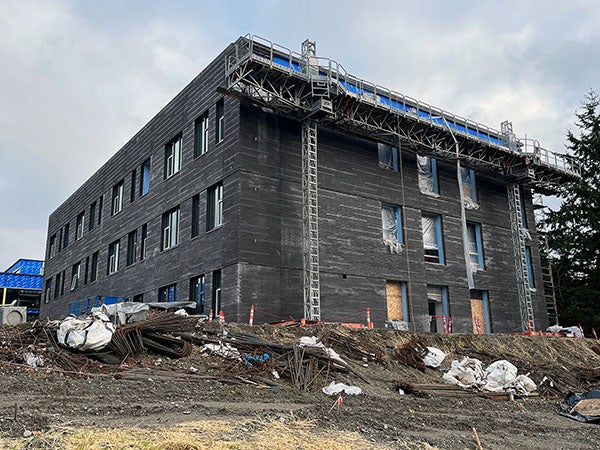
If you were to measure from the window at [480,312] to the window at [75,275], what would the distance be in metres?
25.0

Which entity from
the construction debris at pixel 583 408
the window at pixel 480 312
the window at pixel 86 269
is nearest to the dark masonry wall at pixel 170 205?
the window at pixel 86 269

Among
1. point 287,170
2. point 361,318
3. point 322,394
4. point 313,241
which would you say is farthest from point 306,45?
point 322,394

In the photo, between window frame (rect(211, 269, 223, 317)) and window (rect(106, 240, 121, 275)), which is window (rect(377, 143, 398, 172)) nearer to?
window frame (rect(211, 269, 223, 317))

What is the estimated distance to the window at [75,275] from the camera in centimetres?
3724

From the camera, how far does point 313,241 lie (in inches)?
843

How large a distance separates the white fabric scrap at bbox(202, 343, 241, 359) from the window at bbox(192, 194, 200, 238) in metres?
10.8

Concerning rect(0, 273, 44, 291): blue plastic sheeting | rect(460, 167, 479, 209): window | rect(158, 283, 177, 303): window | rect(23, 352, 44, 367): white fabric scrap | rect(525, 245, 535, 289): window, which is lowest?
rect(23, 352, 44, 367): white fabric scrap

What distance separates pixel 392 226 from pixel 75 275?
23660 millimetres

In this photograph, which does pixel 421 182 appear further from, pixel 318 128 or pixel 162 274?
pixel 162 274

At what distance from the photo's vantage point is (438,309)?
85.6 feet

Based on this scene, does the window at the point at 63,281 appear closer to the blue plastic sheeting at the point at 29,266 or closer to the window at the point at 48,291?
the window at the point at 48,291

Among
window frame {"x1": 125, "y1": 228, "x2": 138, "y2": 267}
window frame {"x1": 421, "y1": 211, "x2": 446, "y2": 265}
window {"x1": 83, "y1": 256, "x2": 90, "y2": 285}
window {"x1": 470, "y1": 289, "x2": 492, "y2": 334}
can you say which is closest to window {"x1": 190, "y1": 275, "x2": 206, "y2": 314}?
window frame {"x1": 125, "y1": 228, "x2": 138, "y2": 267}

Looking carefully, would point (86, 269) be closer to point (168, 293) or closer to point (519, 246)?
point (168, 293)

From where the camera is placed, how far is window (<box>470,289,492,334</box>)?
27.0 meters
